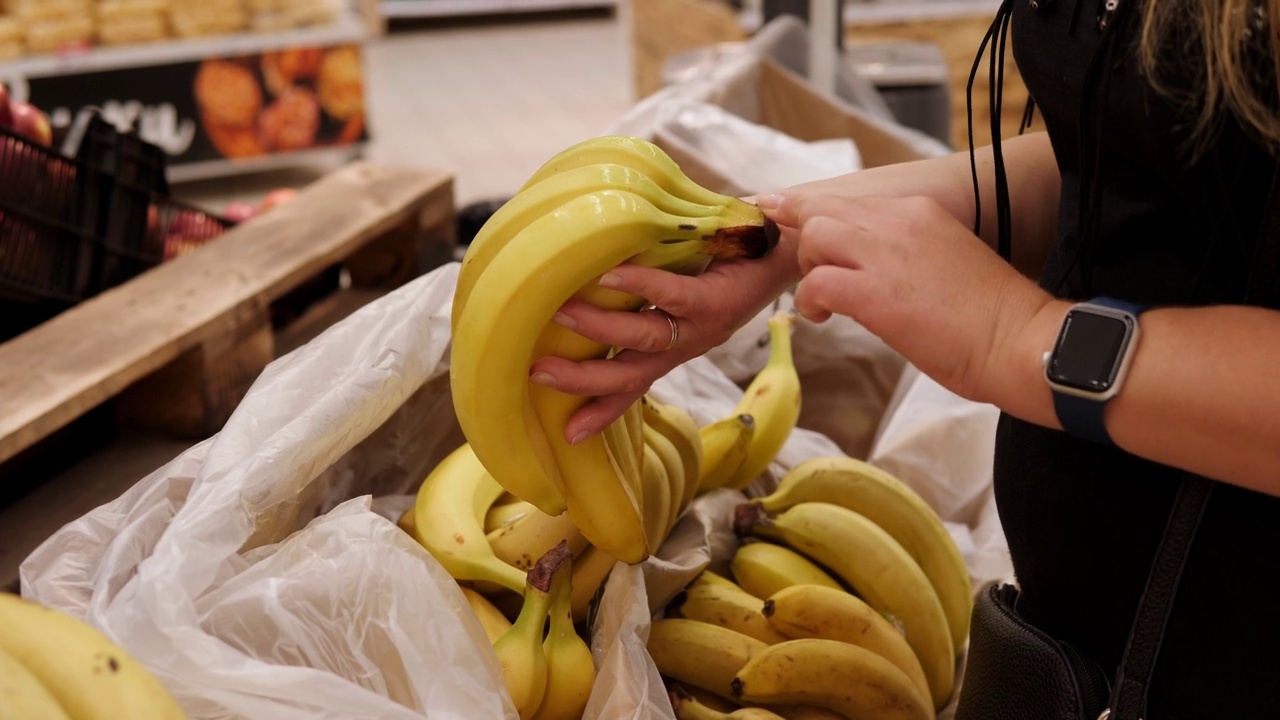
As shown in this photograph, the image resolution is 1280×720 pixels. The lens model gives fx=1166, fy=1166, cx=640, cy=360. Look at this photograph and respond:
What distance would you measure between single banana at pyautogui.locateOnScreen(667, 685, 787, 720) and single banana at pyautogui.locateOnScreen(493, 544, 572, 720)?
0.17 m

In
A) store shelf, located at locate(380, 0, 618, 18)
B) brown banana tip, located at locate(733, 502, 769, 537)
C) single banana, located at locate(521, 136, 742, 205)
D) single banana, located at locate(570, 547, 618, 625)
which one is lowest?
store shelf, located at locate(380, 0, 618, 18)

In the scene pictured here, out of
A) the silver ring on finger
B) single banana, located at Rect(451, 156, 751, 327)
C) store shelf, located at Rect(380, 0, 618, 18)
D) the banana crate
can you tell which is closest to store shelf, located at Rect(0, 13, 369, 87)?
store shelf, located at Rect(380, 0, 618, 18)

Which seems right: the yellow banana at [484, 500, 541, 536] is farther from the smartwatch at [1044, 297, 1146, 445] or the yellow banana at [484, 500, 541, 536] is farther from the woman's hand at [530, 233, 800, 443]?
the smartwatch at [1044, 297, 1146, 445]

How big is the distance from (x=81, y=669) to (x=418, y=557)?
29 cm

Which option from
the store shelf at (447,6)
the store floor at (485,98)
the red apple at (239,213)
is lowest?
the store floor at (485,98)

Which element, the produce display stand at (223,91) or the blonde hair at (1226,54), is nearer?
the blonde hair at (1226,54)

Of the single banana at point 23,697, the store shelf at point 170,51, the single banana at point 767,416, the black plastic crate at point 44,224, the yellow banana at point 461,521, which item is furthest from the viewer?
the store shelf at point 170,51

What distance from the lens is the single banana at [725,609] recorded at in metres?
1.20

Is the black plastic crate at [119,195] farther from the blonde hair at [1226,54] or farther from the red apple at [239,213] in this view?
the blonde hair at [1226,54]

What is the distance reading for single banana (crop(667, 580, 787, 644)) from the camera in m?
1.20

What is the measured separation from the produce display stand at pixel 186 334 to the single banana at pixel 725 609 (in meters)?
0.68

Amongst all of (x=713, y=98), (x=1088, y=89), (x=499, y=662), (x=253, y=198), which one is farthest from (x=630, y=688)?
(x=253, y=198)

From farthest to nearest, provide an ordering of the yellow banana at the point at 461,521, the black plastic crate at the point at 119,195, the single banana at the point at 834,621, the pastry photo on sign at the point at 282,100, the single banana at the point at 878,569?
1. the pastry photo on sign at the point at 282,100
2. the black plastic crate at the point at 119,195
3. the single banana at the point at 878,569
4. the single banana at the point at 834,621
5. the yellow banana at the point at 461,521

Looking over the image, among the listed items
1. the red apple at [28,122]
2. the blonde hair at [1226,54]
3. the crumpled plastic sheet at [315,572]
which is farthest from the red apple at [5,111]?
the blonde hair at [1226,54]
